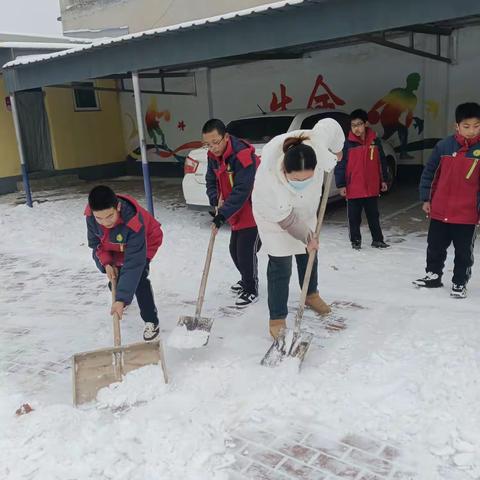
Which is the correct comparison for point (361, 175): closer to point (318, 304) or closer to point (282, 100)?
point (318, 304)

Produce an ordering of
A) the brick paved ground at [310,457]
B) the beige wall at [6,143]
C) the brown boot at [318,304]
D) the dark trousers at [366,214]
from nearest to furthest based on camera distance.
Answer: the brick paved ground at [310,457]
the brown boot at [318,304]
the dark trousers at [366,214]
the beige wall at [6,143]

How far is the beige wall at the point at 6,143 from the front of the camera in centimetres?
1228

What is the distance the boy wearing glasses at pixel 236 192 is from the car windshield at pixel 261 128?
303 cm

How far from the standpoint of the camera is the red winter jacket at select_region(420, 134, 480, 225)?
3.94 metres

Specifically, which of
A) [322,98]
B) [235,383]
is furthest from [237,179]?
[322,98]

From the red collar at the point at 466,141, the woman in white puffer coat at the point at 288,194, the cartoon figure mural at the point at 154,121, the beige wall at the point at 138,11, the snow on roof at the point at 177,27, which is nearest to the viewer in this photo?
the woman in white puffer coat at the point at 288,194

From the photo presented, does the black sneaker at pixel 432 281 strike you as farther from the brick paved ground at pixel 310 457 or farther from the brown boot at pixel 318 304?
the brick paved ground at pixel 310 457

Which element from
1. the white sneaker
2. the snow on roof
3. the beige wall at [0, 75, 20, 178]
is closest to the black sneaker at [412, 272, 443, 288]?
the white sneaker

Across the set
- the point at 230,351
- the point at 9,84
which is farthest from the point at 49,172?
the point at 230,351

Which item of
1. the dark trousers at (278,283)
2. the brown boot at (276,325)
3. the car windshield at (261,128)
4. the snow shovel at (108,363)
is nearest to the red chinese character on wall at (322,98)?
the car windshield at (261,128)

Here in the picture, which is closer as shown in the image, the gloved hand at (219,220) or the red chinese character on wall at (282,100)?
the gloved hand at (219,220)

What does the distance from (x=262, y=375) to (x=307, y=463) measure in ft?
2.61

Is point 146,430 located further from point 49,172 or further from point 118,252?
point 49,172

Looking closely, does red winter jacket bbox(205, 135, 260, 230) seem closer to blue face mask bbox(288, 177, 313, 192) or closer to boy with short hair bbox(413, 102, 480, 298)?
blue face mask bbox(288, 177, 313, 192)
